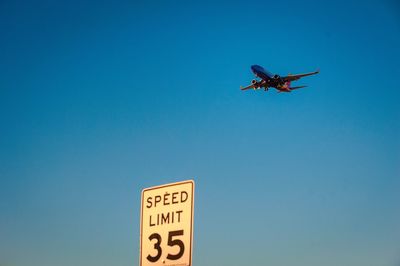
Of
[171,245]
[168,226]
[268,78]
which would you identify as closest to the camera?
[171,245]

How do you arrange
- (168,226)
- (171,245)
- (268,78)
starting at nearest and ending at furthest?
1. (171,245)
2. (168,226)
3. (268,78)

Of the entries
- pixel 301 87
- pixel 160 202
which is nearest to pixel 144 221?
pixel 160 202

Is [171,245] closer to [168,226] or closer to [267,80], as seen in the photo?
[168,226]

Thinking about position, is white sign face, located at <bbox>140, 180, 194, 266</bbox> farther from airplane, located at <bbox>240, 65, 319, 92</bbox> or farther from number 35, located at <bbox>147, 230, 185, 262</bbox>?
airplane, located at <bbox>240, 65, 319, 92</bbox>

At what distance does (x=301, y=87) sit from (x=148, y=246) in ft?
212

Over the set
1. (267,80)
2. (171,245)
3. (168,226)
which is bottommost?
(171,245)

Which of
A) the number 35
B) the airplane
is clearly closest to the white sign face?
the number 35

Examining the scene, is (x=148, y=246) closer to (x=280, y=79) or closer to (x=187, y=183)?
(x=187, y=183)

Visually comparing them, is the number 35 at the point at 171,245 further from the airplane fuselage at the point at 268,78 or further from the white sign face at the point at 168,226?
the airplane fuselage at the point at 268,78

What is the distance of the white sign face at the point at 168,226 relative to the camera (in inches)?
255

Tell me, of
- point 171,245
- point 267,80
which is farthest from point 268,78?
point 171,245

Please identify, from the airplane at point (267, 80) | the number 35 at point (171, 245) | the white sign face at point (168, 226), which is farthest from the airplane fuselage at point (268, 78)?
the number 35 at point (171, 245)

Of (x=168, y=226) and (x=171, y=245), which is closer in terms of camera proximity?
(x=171, y=245)

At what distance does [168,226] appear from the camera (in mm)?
6680
